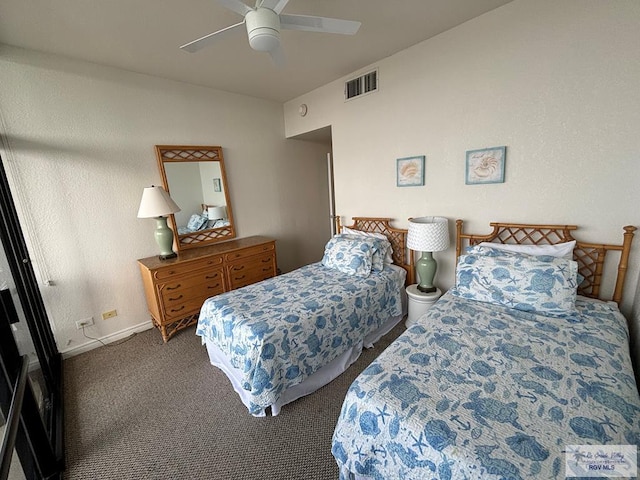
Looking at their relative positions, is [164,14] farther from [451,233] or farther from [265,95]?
[451,233]

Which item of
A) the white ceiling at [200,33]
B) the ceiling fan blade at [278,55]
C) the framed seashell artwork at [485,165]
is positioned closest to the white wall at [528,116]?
the framed seashell artwork at [485,165]

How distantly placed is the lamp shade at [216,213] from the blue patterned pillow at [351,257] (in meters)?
1.49

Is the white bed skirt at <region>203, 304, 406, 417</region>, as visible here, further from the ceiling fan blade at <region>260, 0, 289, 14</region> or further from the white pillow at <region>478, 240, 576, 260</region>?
the ceiling fan blade at <region>260, 0, 289, 14</region>

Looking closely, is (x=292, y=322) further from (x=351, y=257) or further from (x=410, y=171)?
(x=410, y=171)

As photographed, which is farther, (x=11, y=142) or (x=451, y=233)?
(x=451, y=233)

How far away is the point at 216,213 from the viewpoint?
3234mm

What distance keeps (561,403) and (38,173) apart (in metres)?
3.75

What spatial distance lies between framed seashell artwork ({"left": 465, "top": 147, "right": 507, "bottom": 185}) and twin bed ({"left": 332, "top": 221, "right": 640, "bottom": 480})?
0.70 metres

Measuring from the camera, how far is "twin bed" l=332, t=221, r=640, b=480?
2.84ft

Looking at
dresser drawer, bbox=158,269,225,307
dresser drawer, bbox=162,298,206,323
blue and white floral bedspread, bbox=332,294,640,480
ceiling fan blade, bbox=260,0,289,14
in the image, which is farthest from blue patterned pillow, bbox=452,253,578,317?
dresser drawer, bbox=162,298,206,323

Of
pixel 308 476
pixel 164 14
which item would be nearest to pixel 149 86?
pixel 164 14

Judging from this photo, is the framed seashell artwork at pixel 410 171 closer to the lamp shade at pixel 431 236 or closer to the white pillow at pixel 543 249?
the lamp shade at pixel 431 236

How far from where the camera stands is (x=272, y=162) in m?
3.75

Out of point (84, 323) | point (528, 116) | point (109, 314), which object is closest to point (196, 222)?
point (109, 314)
